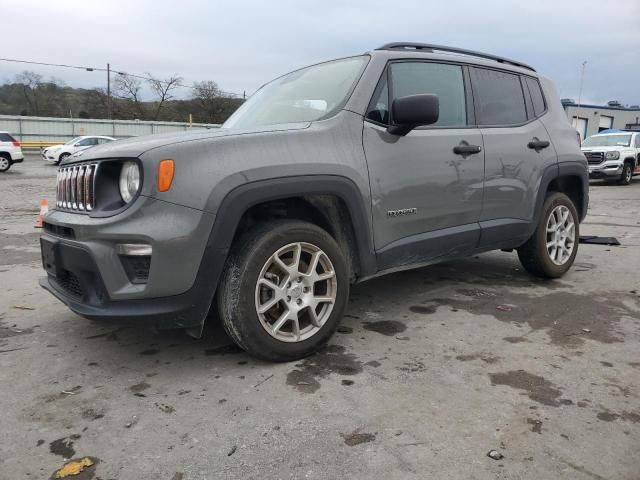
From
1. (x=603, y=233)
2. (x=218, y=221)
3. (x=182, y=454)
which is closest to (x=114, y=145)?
(x=218, y=221)

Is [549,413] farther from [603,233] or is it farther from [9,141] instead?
[9,141]

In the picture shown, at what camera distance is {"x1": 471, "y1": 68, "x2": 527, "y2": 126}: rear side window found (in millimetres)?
4008

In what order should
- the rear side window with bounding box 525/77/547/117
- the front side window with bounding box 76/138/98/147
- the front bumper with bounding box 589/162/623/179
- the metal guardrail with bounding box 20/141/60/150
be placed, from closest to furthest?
the rear side window with bounding box 525/77/547/117 < the front bumper with bounding box 589/162/623/179 < the front side window with bounding box 76/138/98/147 < the metal guardrail with bounding box 20/141/60/150

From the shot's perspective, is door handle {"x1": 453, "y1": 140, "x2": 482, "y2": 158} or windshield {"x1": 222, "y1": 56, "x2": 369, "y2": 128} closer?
windshield {"x1": 222, "y1": 56, "x2": 369, "y2": 128}

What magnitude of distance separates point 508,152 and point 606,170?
14.6 m

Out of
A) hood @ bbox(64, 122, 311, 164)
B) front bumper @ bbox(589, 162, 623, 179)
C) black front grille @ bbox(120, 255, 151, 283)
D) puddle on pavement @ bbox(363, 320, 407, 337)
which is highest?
hood @ bbox(64, 122, 311, 164)

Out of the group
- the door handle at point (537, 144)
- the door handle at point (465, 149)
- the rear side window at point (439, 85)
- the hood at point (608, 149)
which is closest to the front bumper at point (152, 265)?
the rear side window at point (439, 85)

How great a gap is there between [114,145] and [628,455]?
9.56ft

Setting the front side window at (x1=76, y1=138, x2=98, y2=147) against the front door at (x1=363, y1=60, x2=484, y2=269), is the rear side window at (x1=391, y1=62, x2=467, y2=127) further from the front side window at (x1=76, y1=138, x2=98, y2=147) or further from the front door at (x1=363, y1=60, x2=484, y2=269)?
the front side window at (x1=76, y1=138, x2=98, y2=147)

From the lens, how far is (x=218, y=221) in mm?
2604

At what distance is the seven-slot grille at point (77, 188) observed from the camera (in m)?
2.71

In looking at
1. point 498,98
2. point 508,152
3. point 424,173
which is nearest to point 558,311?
point 508,152

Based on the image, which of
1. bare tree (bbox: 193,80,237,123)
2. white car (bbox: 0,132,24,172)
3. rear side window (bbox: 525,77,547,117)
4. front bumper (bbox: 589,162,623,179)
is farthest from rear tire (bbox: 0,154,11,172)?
bare tree (bbox: 193,80,237,123)

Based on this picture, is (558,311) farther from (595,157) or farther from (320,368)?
(595,157)
